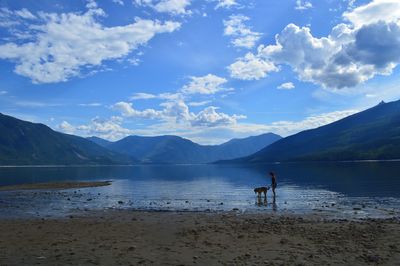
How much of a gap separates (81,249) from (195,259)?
7.04 meters

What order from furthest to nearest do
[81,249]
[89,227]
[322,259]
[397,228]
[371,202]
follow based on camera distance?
[371,202], [89,227], [397,228], [81,249], [322,259]

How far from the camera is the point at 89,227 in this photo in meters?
30.5

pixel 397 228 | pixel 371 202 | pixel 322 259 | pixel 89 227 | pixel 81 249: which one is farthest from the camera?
pixel 371 202

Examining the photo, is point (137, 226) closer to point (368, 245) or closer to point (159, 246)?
point (159, 246)

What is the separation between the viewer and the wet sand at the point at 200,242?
19344 mm

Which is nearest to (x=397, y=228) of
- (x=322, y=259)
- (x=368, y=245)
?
(x=368, y=245)

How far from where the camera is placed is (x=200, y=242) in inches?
936

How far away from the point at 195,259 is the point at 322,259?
6454mm

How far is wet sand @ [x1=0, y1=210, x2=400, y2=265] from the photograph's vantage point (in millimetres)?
19344

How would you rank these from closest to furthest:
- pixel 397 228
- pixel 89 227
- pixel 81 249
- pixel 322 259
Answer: pixel 322 259 → pixel 81 249 → pixel 397 228 → pixel 89 227

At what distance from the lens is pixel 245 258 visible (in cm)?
1944

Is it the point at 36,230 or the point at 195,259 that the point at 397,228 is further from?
the point at 36,230

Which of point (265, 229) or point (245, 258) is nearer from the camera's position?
point (245, 258)

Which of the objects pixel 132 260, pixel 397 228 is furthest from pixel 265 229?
pixel 132 260
